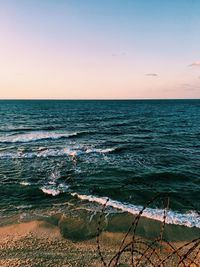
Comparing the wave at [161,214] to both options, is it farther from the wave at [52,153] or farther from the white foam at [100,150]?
the white foam at [100,150]

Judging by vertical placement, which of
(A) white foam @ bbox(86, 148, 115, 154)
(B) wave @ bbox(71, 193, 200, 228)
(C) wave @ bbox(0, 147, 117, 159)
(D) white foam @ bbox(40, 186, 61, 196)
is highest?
(B) wave @ bbox(71, 193, 200, 228)

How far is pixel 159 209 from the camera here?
14414 millimetres

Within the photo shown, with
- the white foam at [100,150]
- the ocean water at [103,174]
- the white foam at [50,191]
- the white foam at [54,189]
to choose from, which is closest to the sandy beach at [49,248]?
the ocean water at [103,174]

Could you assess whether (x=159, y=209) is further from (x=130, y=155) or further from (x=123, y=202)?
(x=130, y=155)

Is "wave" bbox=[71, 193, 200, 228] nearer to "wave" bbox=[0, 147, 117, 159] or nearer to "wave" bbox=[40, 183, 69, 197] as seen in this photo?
"wave" bbox=[40, 183, 69, 197]

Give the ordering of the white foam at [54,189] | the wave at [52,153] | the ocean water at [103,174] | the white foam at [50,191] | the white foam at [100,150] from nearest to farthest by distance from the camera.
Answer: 1. the ocean water at [103,174]
2. the white foam at [50,191]
3. the white foam at [54,189]
4. the wave at [52,153]
5. the white foam at [100,150]

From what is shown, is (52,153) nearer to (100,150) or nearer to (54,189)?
(100,150)

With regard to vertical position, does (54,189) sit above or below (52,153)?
above

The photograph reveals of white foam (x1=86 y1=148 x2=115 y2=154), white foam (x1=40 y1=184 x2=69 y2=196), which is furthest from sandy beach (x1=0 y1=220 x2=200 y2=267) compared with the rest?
white foam (x1=86 y1=148 x2=115 y2=154)

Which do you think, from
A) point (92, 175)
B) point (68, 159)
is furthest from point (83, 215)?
point (68, 159)

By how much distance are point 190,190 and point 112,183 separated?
5.23 m

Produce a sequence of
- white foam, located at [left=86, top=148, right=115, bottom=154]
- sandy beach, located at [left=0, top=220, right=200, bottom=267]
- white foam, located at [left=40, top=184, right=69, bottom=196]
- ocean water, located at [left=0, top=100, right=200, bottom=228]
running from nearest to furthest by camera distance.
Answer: sandy beach, located at [left=0, top=220, right=200, bottom=267] < ocean water, located at [left=0, top=100, right=200, bottom=228] < white foam, located at [left=40, top=184, right=69, bottom=196] < white foam, located at [left=86, top=148, right=115, bottom=154]

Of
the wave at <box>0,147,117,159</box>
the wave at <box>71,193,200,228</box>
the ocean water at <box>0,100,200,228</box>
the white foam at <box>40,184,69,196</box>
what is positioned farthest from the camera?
the wave at <box>0,147,117,159</box>

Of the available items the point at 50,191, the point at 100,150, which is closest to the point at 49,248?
the point at 50,191
